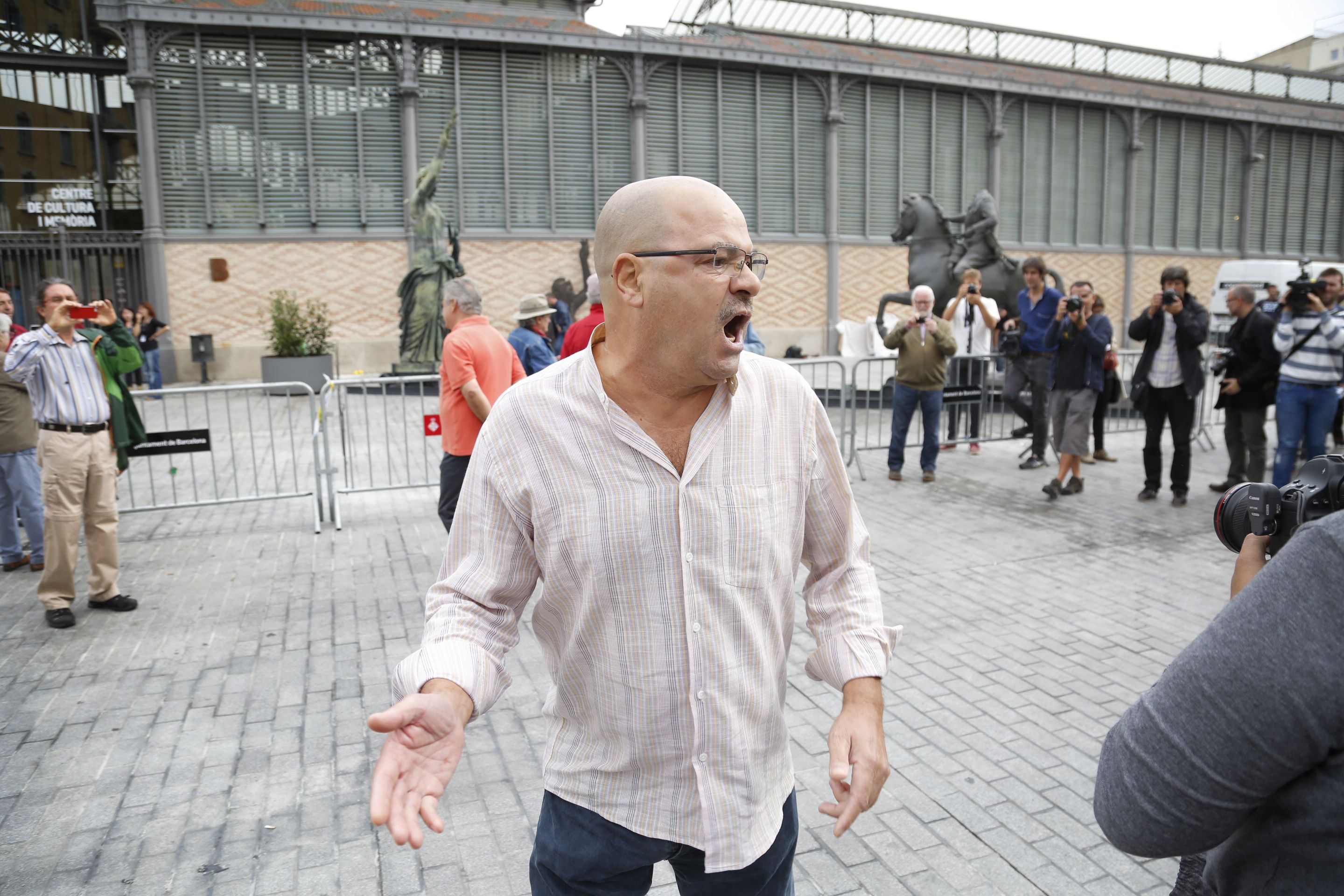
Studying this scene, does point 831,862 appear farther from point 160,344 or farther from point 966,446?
point 160,344

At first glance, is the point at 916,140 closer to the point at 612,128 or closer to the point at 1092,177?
the point at 1092,177

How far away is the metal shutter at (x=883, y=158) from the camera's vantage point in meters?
27.8

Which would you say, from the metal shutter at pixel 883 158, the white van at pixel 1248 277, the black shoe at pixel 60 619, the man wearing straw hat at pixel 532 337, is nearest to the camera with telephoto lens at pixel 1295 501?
the man wearing straw hat at pixel 532 337

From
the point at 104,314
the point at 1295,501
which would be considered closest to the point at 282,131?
the point at 104,314

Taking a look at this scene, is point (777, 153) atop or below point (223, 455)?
atop

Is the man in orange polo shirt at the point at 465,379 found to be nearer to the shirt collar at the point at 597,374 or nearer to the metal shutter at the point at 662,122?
the shirt collar at the point at 597,374

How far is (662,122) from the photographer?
84.7 ft

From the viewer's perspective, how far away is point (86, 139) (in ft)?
75.9

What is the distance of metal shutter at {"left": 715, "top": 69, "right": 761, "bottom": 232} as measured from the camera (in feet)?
86.4

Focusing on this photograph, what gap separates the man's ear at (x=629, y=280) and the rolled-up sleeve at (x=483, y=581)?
39 cm

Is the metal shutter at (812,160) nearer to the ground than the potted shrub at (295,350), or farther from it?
farther from it

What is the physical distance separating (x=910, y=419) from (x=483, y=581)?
27.6 feet

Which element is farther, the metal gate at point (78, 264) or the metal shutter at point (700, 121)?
the metal shutter at point (700, 121)

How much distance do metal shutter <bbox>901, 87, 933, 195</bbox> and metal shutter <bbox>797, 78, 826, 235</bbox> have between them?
2630mm
